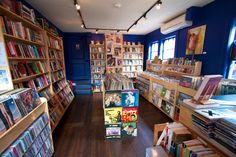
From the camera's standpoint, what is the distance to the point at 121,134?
227 cm

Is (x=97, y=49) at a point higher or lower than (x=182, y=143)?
higher

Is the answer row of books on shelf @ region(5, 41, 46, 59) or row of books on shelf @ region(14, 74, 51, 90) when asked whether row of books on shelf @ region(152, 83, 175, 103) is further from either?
row of books on shelf @ region(5, 41, 46, 59)

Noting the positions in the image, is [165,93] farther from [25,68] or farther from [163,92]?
[25,68]

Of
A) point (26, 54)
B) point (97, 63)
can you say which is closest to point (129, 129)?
point (26, 54)

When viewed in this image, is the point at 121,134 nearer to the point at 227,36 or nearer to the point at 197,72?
the point at 197,72

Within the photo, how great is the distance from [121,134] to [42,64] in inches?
86.1

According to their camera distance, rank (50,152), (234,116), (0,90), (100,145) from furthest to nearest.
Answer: (100,145) < (50,152) < (0,90) < (234,116)

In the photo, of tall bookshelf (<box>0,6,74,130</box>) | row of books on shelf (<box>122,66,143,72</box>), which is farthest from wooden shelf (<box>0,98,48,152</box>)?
row of books on shelf (<box>122,66,143,72</box>)

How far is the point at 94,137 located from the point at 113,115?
61 centimetres

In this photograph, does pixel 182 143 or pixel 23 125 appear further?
pixel 23 125

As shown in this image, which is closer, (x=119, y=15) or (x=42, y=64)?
(x=42, y=64)

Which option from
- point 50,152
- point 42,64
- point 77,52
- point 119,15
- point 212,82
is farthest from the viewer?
point 77,52

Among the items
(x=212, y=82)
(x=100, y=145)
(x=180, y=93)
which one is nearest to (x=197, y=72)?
(x=180, y=93)

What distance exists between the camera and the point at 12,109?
3.85 ft
